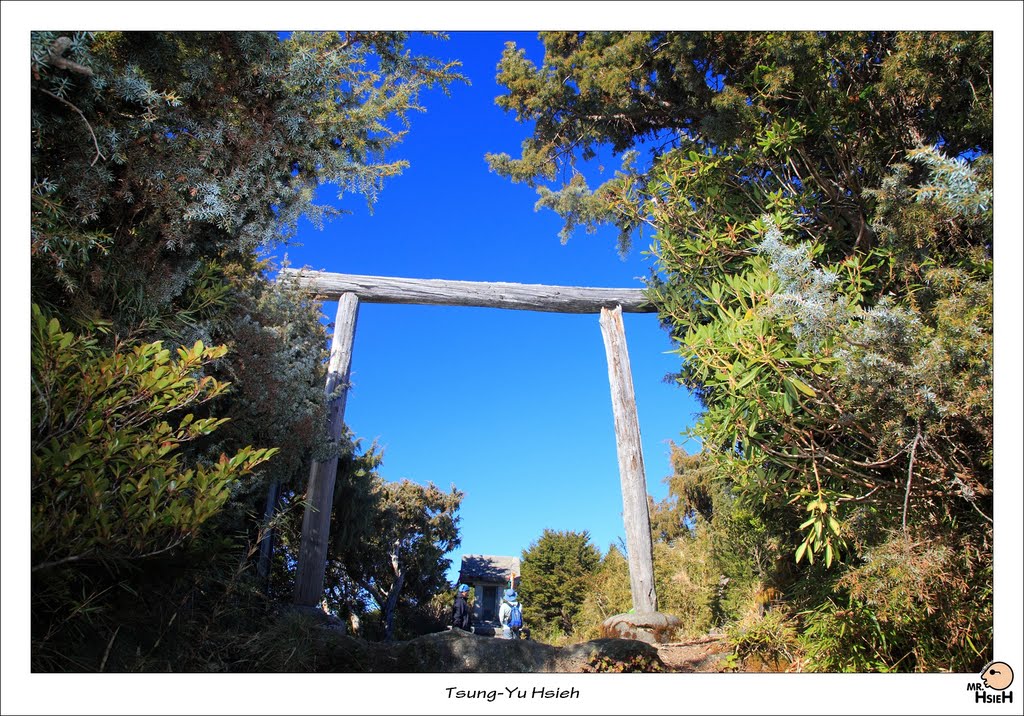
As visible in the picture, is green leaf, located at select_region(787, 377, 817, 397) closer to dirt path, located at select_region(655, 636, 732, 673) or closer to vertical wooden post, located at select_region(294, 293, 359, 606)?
dirt path, located at select_region(655, 636, 732, 673)

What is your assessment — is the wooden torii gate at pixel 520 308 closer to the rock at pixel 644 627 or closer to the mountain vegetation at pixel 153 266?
the rock at pixel 644 627

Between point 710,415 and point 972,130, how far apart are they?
2327mm

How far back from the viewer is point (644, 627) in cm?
676

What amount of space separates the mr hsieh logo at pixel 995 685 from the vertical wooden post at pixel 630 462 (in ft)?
13.9

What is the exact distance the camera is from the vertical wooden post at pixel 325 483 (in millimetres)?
6840

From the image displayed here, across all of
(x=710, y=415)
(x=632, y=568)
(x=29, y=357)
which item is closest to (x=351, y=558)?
(x=632, y=568)

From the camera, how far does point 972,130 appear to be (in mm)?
4176

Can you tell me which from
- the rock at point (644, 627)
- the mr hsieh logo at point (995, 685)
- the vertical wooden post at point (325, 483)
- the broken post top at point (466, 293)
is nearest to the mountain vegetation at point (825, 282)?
the mr hsieh logo at point (995, 685)

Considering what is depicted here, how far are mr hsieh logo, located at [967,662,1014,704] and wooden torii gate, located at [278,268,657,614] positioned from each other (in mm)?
4267

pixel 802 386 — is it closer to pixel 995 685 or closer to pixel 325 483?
pixel 995 685

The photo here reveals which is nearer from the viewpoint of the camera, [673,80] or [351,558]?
[673,80]

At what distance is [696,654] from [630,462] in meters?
2.10

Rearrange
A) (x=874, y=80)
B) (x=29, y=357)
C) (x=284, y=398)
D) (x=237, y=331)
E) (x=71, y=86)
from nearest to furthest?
(x=29, y=357), (x=71, y=86), (x=874, y=80), (x=237, y=331), (x=284, y=398)

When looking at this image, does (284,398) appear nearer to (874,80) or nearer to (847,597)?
(847,597)
